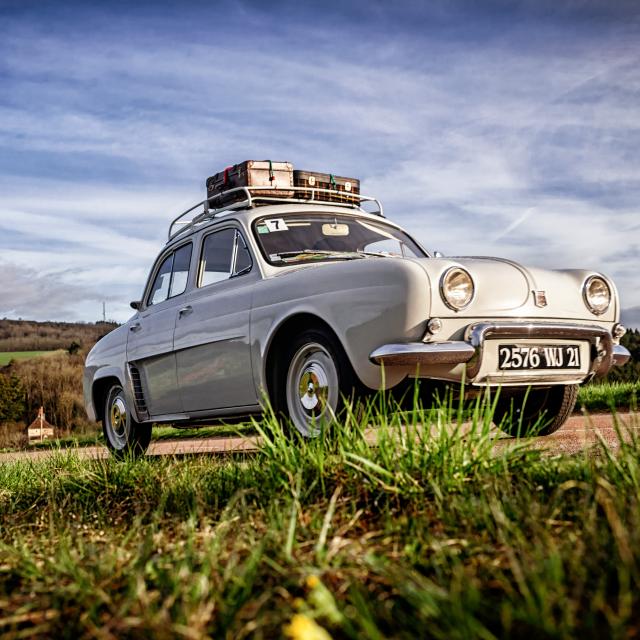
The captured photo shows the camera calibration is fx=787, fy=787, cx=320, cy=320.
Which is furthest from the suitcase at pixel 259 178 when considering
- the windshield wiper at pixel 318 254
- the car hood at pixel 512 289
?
the car hood at pixel 512 289

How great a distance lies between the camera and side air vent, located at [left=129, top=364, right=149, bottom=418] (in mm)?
7325

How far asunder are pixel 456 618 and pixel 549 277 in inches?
146

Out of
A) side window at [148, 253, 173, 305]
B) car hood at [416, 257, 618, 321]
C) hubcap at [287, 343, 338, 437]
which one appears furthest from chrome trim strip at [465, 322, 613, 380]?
side window at [148, 253, 173, 305]

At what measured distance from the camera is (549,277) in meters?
5.09

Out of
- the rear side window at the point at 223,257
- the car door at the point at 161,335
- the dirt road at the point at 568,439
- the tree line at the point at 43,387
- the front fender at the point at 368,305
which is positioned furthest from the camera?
the tree line at the point at 43,387

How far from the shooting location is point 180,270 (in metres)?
6.98

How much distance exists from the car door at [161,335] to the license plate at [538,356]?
3.01 m

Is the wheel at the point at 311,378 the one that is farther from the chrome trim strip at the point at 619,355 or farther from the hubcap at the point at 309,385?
the chrome trim strip at the point at 619,355

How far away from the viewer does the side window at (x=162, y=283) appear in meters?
7.23

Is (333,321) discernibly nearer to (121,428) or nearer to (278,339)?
(278,339)

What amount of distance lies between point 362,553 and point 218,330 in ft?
12.5

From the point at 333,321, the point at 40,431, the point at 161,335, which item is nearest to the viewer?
the point at 333,321

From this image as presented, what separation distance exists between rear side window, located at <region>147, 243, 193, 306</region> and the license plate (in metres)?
3.12

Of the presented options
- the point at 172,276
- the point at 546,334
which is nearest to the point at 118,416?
the point at 172,276
